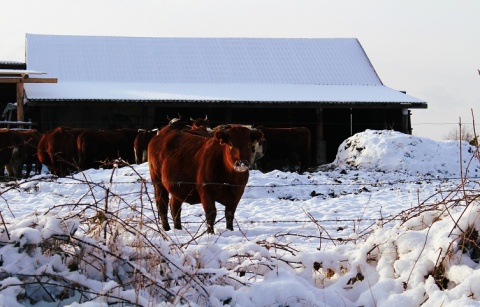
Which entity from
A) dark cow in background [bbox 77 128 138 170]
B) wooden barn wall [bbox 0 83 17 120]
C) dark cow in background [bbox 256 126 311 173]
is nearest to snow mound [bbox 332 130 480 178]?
dark cow in background [bbox 256 126 311 173]

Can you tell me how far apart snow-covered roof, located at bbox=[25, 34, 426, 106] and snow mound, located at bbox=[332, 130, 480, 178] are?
18.5 feet

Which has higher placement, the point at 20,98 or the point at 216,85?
the point at 216,85

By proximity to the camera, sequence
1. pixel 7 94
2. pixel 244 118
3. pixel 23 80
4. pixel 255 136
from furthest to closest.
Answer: pixel 7 94
pixel 244 118
pixel 23 80
pixel 255 136

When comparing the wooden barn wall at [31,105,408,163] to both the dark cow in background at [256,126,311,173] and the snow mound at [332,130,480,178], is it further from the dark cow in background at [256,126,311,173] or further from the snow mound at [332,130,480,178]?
the snow mound at [332,130,480,178]

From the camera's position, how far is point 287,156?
24.0m

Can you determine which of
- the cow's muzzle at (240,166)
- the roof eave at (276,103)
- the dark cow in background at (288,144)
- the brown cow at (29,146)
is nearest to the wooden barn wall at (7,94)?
the roof eave at (276,103)

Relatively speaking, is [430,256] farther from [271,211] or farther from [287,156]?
[287,156]

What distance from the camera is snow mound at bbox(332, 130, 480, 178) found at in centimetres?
1953

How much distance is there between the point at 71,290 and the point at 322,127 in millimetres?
23414

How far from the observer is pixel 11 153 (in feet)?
69.5

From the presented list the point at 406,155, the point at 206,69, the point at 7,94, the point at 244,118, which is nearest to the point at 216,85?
the point at 244,118

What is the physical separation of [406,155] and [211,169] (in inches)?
466

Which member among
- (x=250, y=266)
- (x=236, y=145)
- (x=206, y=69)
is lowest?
(x=250, y=266)

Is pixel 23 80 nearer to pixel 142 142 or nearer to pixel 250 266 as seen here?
pixel 142 142
